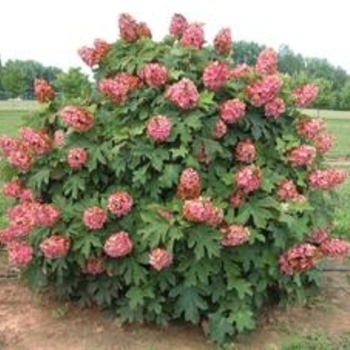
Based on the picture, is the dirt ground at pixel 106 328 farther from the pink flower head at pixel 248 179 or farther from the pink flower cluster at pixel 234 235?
the pink flower head at pixel 248 179

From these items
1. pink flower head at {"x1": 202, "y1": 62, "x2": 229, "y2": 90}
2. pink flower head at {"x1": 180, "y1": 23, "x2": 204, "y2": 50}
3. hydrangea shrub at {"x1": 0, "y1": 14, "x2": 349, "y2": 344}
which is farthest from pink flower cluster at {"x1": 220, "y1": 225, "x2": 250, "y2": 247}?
pink flower head at {"x1": 180, "y1": 23, "x2": 204, "y2": 50}

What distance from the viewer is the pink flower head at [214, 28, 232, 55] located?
4.98 m

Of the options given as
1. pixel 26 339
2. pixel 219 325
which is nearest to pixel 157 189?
pixel 219 325

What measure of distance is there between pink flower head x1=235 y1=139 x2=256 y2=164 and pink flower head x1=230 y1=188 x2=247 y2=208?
0.23m

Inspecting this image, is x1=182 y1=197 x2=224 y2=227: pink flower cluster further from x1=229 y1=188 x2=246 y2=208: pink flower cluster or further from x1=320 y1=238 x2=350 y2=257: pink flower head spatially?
x1=320 y1=238 x2=350 y2=257: pink flower head

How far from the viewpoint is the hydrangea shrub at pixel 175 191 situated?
14.4 ft

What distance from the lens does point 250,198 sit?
4520 mm

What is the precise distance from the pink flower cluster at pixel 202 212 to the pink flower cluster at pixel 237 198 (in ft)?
0.78

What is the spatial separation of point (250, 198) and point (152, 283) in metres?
0.75

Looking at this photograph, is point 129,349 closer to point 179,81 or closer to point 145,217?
point 145,217

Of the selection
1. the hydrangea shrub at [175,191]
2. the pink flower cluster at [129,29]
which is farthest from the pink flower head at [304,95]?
the pink flower cluster at [129,29]

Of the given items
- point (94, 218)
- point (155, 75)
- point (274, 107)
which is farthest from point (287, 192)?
point (94, 218)

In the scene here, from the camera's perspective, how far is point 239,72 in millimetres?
4887

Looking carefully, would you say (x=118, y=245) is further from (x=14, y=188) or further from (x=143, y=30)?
(x=143, y=30)
